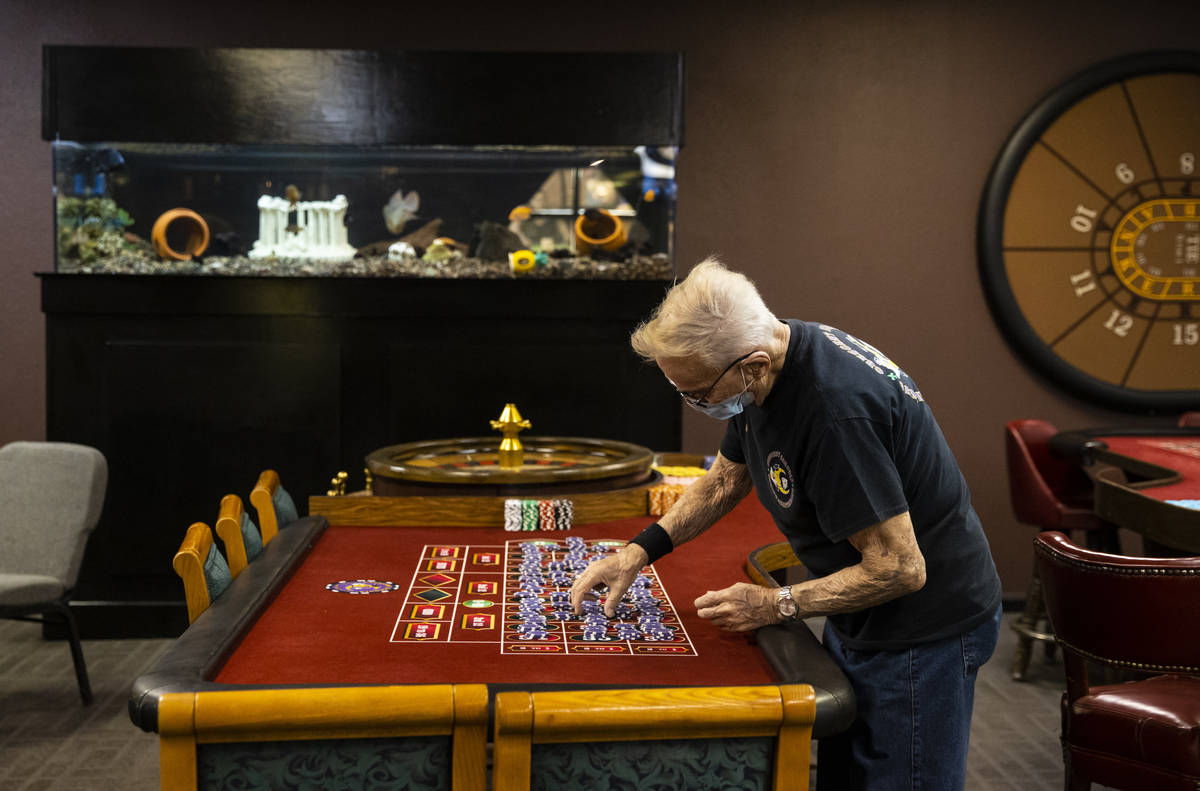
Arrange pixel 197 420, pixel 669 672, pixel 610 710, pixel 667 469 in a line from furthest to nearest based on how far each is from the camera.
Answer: pixel 197 420, pixel 667 469, pixel 669 672, pixel 610 710

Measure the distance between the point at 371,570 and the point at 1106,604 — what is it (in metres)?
1.58

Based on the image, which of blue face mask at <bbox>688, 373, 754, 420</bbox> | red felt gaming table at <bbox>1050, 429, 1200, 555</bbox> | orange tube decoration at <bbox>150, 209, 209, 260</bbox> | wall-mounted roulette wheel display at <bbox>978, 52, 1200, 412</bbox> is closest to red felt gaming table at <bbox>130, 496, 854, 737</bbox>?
blue face mask at <bbox>688, 373, 754, 420</bbox>

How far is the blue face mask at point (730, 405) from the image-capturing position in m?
1.79

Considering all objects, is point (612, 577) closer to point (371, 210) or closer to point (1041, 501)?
point (1041, 501)

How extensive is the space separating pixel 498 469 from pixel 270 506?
61 centimetres

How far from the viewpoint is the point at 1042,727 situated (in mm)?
3777

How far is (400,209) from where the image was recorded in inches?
187

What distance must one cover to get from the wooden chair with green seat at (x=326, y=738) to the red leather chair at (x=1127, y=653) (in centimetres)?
148

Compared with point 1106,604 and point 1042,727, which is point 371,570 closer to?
point 1106,604

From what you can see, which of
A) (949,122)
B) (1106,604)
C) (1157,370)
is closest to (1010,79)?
(949,122)

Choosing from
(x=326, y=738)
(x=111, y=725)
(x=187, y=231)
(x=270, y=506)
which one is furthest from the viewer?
(x=187, y=231)

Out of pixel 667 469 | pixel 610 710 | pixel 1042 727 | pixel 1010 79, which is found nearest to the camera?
pixel 610 710

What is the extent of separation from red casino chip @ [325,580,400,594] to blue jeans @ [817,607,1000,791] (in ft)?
3.10

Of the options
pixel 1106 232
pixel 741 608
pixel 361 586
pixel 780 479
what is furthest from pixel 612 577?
pixel 1106 232
